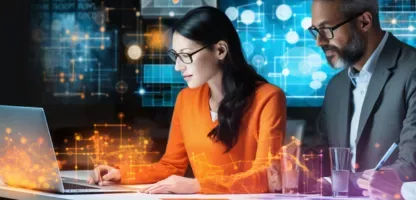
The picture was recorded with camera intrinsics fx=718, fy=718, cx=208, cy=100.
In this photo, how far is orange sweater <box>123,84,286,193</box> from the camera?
2.60 meters

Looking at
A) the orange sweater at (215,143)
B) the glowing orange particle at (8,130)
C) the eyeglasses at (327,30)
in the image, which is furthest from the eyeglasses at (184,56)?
the glowing orange particle at (8,130)

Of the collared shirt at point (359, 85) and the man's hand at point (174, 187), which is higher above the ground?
the collared shirt at point (359, 85)

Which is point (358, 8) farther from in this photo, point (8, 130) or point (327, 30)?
point (8, 130)

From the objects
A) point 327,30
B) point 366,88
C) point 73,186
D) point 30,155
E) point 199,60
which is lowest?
point 73,186

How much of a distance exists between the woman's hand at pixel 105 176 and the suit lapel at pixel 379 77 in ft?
3.18

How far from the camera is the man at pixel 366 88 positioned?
105 inches

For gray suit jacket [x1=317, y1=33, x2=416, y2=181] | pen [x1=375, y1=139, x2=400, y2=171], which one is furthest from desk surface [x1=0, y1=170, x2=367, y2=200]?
gray suit jacket [x1=317, y1=33, x2=416, y2=181]

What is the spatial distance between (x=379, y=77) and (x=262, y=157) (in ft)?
1.85

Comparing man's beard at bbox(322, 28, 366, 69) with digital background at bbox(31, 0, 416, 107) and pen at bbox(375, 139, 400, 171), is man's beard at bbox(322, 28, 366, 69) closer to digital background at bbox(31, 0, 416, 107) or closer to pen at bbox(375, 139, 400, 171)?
digital background at bbox(31, 0, 416, 107)

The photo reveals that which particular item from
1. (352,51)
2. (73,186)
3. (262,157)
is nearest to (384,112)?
(352,51)

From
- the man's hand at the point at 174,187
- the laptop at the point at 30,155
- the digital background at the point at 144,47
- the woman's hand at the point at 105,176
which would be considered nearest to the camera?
the laptop at the point at 30,155

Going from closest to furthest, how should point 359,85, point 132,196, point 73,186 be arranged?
point 132,196 → point 73,186 → point 359,85

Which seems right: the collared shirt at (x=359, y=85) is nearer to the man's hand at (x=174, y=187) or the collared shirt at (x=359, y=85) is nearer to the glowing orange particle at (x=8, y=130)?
the man's hand at (x=174, y=187)

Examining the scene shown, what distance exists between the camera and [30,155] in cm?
224
